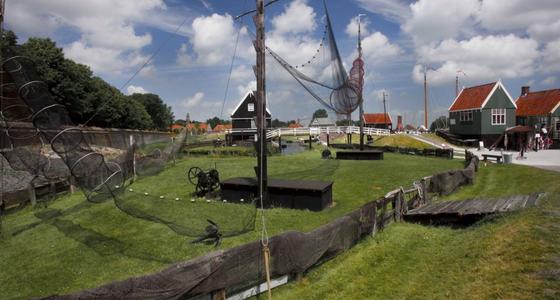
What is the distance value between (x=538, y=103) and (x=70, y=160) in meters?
54.1

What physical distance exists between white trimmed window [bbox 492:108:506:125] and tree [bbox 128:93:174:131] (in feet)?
285

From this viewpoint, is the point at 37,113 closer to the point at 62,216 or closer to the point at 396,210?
the point at 62,216

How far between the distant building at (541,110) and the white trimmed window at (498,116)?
308 centimetres

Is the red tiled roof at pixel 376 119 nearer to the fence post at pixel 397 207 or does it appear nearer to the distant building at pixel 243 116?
the distant building at pixel 243 116

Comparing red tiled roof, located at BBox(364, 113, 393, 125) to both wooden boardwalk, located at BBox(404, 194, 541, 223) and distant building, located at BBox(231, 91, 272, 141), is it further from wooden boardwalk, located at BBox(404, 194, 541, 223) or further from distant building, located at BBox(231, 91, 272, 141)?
wooden boardwalk, located at BBox(404, 194, 541, 223)

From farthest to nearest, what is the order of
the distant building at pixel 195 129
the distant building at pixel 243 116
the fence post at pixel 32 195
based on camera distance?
the distant building at pixel 243 116 < the distant building at pixel 195 129 < the fence post at pixel 32 195

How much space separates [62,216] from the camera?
11.8 meters

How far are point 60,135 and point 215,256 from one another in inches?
216

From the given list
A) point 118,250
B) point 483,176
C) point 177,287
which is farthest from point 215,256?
point 483,176

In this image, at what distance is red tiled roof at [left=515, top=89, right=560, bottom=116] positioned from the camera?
43206 mm

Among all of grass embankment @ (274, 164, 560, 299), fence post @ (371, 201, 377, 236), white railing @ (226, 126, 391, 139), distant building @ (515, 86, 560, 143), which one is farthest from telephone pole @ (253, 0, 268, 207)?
white railing @ (226, 126, 391, 139)

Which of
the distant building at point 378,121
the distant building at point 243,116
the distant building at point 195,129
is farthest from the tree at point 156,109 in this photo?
the distant building at point 378,121

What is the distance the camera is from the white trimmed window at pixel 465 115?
46.1m

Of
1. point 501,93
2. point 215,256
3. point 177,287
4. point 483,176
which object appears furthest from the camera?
point 501,93
